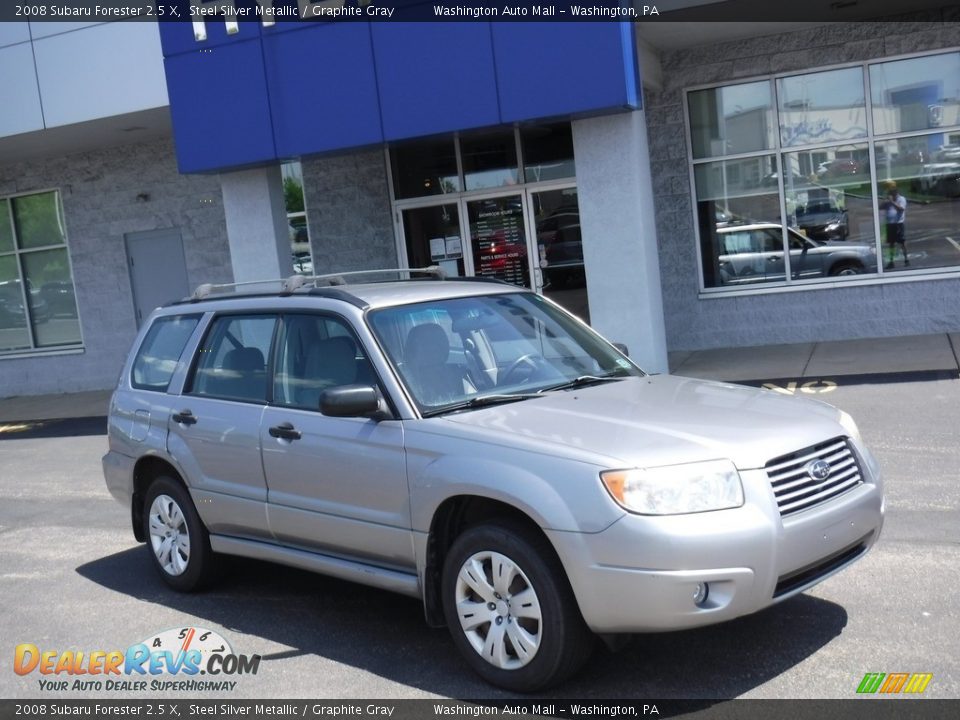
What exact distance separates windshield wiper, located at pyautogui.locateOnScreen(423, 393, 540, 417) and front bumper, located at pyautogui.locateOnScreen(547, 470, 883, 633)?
39.1 inches

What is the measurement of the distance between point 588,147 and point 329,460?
7393 millimetres

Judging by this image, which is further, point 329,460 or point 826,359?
point 826,359

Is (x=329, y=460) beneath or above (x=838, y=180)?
beneath

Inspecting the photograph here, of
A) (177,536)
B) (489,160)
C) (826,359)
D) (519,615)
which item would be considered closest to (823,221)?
(826,359)

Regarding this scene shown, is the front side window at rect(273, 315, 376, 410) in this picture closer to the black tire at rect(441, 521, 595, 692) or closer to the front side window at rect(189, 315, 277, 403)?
the front side window at rect(189, 315, 277, 403)

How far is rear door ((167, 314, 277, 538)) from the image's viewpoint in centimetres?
584

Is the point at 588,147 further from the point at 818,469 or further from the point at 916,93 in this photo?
the point at 818,469

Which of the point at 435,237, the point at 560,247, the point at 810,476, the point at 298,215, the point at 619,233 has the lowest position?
the point at 810,476

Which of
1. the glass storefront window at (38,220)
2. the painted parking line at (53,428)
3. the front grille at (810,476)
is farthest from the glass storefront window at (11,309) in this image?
the front grille at (810,476)

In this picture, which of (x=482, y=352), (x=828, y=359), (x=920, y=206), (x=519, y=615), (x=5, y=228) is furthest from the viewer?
(x=5, y=228)

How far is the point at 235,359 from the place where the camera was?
6250mm

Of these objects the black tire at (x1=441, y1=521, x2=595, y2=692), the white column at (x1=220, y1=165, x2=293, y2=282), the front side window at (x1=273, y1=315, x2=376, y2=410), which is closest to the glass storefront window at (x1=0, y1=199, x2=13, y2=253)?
the white column at (x1=220, y1=165, x2=293, y2=282)

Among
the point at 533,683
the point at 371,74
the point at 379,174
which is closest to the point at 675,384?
the point at 533,683

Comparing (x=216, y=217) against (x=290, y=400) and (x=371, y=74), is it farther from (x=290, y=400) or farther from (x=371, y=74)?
(x=290, y=400)
